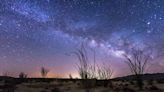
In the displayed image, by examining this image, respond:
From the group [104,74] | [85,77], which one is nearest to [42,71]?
[104,74]

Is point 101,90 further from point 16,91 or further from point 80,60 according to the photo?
point 16,91

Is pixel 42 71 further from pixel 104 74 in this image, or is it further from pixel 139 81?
pixel 139 81

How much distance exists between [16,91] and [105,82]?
1114 centimetres

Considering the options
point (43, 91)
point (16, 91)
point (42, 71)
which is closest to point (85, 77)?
point (43, 91)

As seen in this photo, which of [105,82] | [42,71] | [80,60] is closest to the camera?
[80,60]

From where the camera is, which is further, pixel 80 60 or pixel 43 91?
pixel 43 91

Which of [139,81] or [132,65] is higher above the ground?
[132,65]

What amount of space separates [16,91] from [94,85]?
330 inches

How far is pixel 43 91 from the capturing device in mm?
23797

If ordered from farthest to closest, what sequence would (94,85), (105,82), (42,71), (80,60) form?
(42,71) < (105,82) < (94,85) < (80,60)

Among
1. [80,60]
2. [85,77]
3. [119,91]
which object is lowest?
[119,91]

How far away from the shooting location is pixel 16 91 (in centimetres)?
2255

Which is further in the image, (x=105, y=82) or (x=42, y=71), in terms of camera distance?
(x=42, y=71)

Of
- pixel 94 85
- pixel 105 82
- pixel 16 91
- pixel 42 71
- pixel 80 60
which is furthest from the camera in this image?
pixel 42 71
